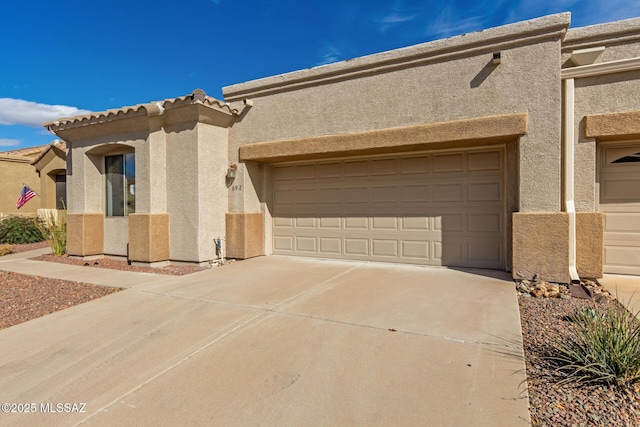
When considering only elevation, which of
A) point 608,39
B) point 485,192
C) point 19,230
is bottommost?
point 19,230

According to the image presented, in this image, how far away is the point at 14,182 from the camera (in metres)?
18.4

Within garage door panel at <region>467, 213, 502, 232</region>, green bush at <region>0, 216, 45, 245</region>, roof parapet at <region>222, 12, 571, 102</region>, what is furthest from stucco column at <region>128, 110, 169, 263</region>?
green bush at <region>0, 216, 45, 245</region>

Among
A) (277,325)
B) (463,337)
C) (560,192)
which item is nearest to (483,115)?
(560,192)

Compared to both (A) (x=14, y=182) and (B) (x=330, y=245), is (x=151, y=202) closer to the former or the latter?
(B) (x=330, y=245)

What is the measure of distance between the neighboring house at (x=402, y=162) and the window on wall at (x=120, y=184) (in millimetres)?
54

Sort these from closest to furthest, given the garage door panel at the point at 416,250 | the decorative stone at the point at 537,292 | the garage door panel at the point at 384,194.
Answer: the decorative stone at the point at 537,292 → the garage door panel at the point at 416,250 → the garage door panel at the point at 384,194

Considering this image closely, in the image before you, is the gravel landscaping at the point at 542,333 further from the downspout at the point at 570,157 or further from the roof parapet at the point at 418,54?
the roof parapet at the point at 418,54

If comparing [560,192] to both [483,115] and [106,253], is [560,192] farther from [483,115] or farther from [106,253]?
[106,253]

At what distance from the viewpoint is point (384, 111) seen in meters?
7.50

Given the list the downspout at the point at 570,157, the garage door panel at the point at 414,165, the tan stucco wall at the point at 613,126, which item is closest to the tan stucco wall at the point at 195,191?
the garage door panel at the point at 414,165

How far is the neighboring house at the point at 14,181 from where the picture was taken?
18.0m

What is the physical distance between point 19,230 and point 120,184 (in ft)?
26.4

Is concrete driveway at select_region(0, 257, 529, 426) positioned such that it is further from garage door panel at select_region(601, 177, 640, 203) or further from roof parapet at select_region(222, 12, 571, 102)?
roof parapet at select_region(222, 12, 571, 102)

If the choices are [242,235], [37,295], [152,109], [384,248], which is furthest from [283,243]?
[37,295]
